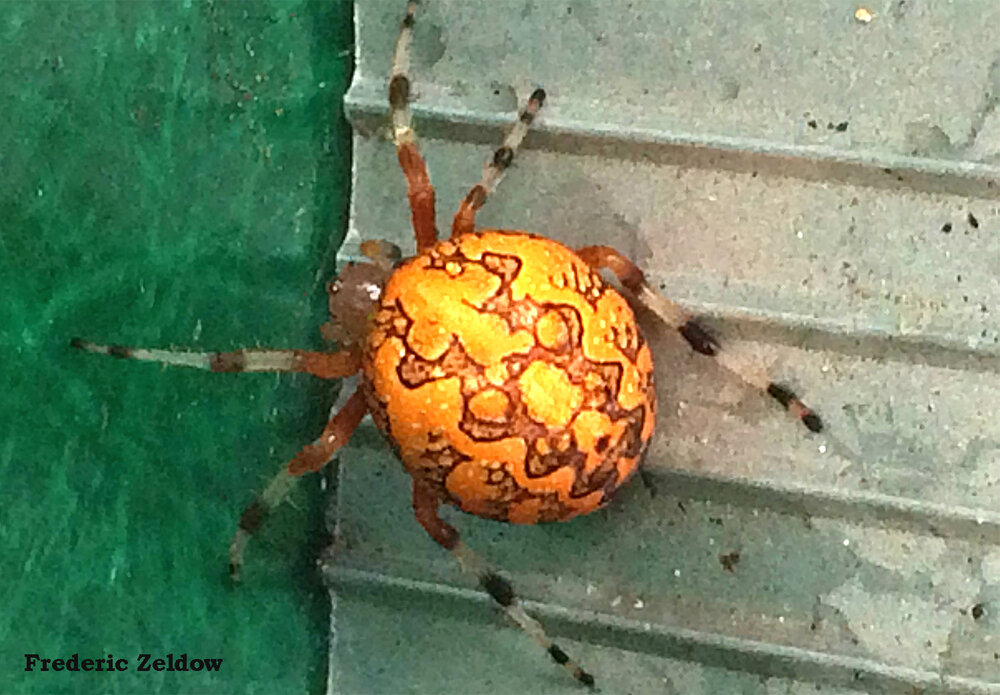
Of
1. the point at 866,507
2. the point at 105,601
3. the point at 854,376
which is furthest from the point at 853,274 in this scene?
the point at 105,601

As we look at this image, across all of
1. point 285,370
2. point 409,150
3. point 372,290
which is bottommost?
point 285,370

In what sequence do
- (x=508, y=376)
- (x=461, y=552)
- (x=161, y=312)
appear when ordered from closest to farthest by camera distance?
(x=508, y=376), (x=161, y=312), (x=461, y=552)

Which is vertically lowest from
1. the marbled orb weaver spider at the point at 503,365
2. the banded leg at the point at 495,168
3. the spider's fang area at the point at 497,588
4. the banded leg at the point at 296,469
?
the spider's fang area at the point at 497,588

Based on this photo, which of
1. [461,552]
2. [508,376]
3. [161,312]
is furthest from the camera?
[461,552]

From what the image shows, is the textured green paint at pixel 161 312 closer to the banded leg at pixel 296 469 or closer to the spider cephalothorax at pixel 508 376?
the banded leg at pixel 296 469

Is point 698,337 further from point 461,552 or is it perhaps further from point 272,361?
point 272,361

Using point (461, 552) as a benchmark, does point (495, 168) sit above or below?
above

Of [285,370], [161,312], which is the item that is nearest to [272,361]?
[285,370]

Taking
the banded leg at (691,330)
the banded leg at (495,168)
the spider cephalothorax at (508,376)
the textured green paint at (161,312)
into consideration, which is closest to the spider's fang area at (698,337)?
the banded leg at (691,330)
